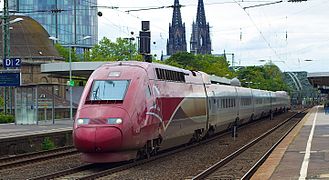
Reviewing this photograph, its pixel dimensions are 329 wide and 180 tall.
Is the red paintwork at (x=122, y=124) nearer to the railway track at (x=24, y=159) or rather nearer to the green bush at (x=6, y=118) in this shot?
the railway track at (x=24, y=159)

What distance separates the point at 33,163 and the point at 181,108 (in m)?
5.88

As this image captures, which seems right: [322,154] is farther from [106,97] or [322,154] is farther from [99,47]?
[99,47]

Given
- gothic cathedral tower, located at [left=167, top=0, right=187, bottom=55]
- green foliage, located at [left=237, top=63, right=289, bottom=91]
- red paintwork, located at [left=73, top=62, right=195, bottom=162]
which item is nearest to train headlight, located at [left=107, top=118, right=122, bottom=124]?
red paintwork, located at [left=73, top=62, right=195, bottom=162]

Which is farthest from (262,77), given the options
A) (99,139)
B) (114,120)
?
(99,139)

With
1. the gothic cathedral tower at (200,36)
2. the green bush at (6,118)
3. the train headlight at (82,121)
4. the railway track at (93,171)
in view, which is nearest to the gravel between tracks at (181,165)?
the railway track at (93,171)

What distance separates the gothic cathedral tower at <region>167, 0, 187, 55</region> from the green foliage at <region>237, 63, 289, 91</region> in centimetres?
2180

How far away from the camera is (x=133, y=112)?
1742 centimetres

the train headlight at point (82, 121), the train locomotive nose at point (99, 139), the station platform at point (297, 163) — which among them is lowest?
the station platform at point (297, 163)

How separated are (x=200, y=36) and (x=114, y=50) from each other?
85.1 metres

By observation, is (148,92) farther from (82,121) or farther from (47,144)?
(47,144)

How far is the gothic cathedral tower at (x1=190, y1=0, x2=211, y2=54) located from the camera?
168 m

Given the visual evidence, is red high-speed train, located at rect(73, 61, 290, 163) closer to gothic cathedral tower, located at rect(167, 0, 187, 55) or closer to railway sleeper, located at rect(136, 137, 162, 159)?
railway sleeper, located at rect(136, 137, 162, 159)

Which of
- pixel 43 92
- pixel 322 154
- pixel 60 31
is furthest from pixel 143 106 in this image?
pixel 60 31

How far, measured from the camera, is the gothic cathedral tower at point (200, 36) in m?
168
